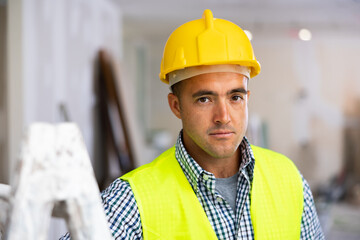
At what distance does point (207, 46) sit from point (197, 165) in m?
0.41

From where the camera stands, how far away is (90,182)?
76cm

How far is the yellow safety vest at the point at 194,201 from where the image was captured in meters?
1.32

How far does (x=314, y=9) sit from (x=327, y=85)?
96.5 inches

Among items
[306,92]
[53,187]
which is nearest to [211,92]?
[53,187]

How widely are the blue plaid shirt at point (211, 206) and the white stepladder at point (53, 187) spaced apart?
50cm

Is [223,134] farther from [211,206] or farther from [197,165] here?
[211,206]

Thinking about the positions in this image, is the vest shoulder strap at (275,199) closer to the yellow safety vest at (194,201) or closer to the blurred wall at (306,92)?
the yellow safety vest at (194,201)

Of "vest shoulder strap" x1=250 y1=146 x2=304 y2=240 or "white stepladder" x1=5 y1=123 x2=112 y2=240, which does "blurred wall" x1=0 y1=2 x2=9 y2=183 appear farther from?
"white stepladder" x1=5 y1=123 x2=112 y2=240

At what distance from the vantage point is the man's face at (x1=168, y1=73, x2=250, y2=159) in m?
1.41

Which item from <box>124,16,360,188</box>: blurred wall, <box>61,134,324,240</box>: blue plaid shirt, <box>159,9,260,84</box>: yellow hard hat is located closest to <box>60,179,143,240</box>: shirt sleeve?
<box>61,134,324,240</box>: blue plaid shirt

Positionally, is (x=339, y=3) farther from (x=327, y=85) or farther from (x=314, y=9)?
(x=327, y=85)

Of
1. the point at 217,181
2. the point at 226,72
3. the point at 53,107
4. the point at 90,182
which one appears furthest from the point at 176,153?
the point at 53,107

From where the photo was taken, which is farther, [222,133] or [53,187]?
[222,133]

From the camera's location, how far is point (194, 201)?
1.37 meters
